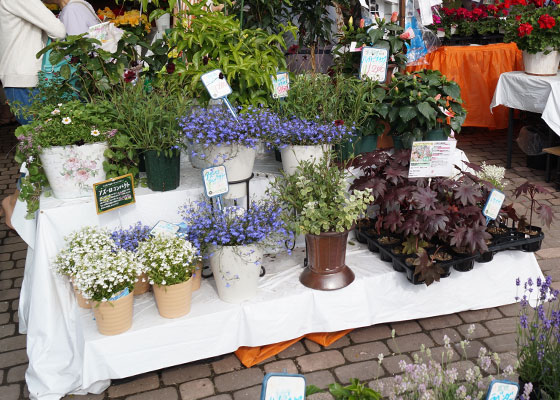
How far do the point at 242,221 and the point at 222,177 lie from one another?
252 mm

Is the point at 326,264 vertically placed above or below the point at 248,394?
above

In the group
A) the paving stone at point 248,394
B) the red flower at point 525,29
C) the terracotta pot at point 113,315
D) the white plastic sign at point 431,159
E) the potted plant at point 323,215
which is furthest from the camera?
the red flower at point 525,29

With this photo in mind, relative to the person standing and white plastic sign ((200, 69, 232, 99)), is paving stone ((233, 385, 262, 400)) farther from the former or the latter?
the person standing

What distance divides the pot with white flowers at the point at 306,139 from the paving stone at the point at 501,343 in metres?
1.25

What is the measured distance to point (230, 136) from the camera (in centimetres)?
256

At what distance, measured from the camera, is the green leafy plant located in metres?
2.54

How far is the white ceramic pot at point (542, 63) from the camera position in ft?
15.6

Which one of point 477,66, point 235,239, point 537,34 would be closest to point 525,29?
point 537,34

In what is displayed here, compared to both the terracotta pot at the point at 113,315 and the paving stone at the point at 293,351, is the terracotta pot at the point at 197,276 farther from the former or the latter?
the paving stone at the point at 293,351

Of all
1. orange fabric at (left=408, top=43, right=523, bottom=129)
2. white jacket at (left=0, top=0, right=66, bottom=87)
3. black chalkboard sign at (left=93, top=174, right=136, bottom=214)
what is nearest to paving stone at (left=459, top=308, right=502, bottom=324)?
black chalkboard sign at (left=93, top=174, right=136, bottom=214)

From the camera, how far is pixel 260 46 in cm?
319

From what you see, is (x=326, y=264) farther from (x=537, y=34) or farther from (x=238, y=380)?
(x=537, y=34)

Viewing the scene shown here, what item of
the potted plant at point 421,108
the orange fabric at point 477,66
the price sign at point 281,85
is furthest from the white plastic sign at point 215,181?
the orange fabric at point 477,66

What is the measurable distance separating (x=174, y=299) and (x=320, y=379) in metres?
0.76
